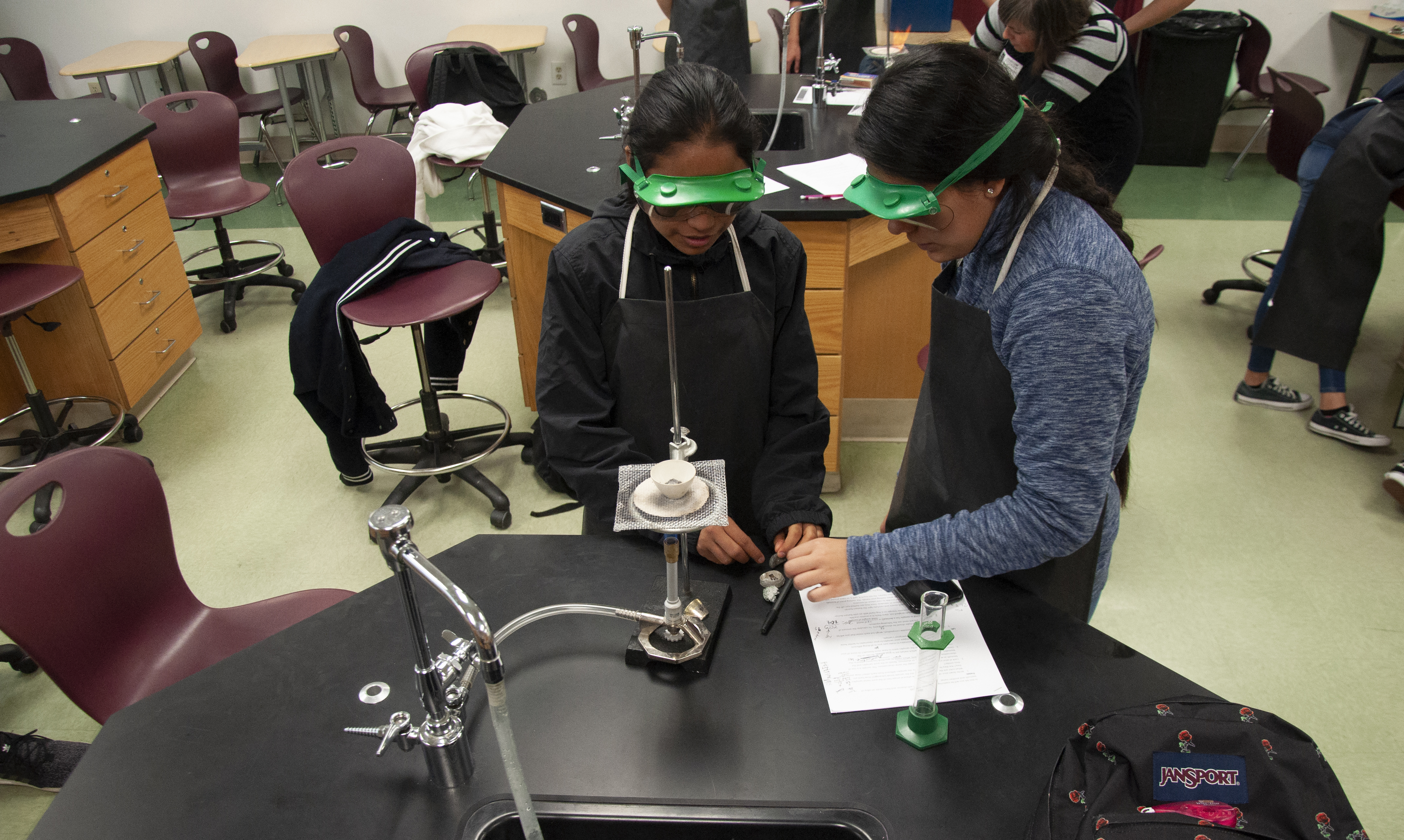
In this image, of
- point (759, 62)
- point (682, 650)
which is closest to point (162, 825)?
point (682, 650)

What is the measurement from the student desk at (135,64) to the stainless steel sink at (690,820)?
219 inches

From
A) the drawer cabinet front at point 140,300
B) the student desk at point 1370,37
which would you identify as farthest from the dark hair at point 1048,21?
the student desk at point 1370,37

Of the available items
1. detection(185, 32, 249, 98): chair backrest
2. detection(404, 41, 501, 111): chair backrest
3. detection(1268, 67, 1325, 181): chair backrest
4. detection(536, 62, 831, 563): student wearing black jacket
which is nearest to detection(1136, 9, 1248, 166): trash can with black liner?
detection(1268, 67, 1325, 181): chair backrest

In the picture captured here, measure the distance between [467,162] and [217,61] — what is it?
2.92m

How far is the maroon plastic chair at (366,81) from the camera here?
5.24 m

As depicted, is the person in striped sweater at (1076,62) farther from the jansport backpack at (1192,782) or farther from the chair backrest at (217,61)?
the chair backrest at (217,61)

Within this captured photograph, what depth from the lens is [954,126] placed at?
40.6 inches

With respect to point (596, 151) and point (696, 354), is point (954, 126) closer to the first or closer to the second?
point (696, 354)

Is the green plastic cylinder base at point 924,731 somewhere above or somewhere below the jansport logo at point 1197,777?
below

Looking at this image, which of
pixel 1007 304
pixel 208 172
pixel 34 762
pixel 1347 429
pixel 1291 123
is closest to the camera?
pixel 1007 304

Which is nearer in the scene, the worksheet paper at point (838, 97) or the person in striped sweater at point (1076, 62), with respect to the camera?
the person in striped sweater at point (1076, 62)

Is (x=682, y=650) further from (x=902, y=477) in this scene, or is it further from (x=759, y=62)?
(x=759, y=62)

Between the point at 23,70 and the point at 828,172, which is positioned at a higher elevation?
the point at 23,70

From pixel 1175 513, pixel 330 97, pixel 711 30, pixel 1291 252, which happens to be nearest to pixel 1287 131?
pixel 1291 252
